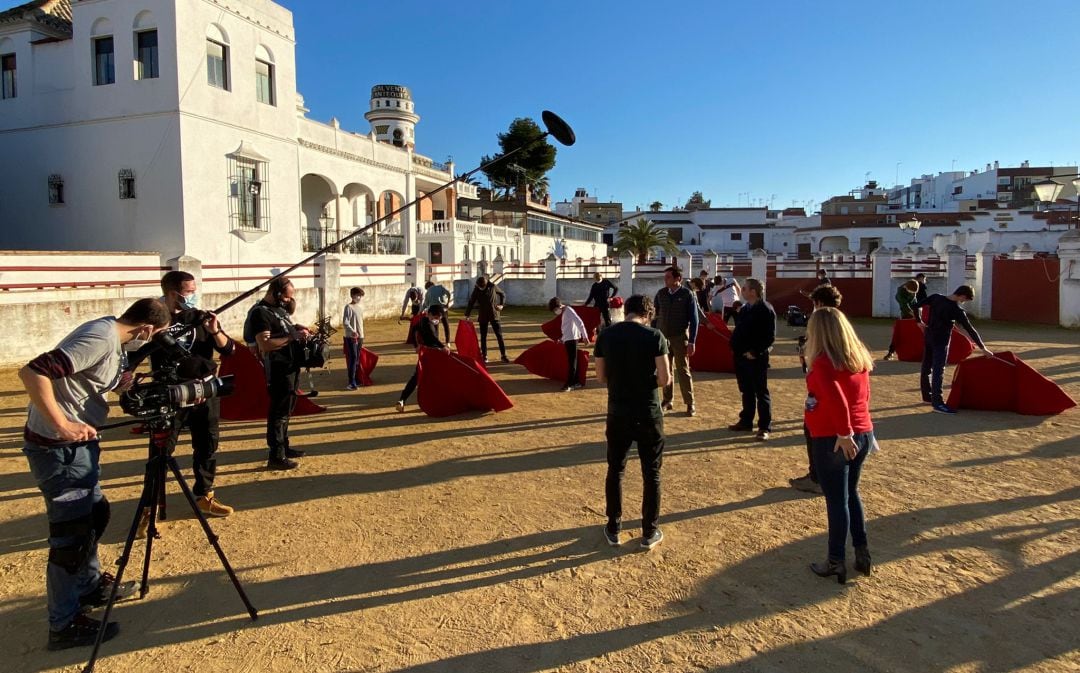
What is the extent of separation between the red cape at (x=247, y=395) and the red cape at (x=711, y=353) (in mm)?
6891

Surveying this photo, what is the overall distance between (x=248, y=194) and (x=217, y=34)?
441 centimetres

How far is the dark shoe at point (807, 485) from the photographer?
5.64m

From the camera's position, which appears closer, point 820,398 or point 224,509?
point 820,398

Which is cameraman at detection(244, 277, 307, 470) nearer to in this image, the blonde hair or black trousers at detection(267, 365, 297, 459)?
black trousers at detection(267, 365, 297, 459)

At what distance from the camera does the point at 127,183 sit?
714 inches

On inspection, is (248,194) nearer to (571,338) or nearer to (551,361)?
(551,361)

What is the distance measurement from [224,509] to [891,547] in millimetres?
4935

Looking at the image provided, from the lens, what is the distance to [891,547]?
15.0ft

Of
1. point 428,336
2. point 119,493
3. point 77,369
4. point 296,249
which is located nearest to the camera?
point 77,369

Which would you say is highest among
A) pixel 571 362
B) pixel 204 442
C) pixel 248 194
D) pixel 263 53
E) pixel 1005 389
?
pixel 263 53

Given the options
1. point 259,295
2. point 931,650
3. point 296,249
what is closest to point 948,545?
point 931,650

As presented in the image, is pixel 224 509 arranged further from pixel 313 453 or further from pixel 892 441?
pixel 892 441

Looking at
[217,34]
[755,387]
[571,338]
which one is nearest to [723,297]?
[571,338]

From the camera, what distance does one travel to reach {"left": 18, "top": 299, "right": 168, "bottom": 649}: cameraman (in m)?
3.22
